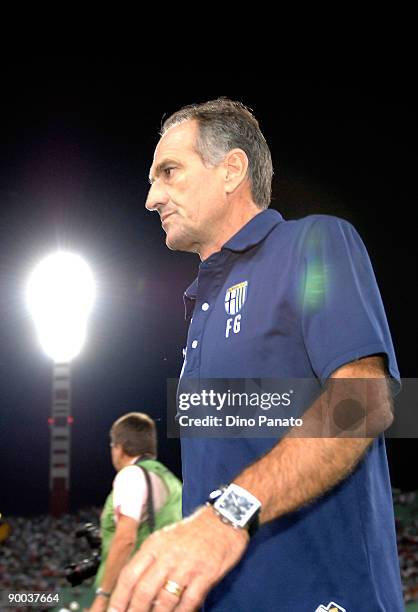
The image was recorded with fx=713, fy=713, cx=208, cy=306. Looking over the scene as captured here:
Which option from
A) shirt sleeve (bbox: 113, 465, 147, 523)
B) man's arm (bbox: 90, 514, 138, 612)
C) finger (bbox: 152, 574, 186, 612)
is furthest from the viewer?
shirt sleeve (bbox: 113, 465, 147, 523)

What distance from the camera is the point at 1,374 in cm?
2733

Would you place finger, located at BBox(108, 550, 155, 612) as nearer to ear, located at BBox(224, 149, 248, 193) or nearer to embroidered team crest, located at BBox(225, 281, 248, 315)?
embroidered team crest, located at BBox(225, 281, 248, 315)

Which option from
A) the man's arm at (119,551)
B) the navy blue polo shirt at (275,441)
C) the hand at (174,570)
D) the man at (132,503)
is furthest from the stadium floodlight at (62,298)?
the hand at (174,570)

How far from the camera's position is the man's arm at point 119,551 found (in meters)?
4.06

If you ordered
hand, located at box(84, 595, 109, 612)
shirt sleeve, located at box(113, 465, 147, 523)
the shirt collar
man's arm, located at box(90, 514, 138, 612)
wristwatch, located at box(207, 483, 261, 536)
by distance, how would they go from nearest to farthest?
wristwatch, located at box(207, 483, 261, 536), the shirt collar, hand, located at box(84, 595, 109, 612), man's arm, located at box(90, 514, 138, 612), shirt sleeve, located at box(113, 465, 147, 523)

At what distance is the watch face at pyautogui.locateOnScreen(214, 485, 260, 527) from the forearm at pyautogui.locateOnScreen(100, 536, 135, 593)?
128 inches

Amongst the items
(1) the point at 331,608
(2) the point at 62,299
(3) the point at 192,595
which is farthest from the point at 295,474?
(2) the point at 62,299

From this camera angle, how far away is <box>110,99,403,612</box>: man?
956 mm

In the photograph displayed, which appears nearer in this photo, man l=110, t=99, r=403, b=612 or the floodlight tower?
man l=110, t=99, r=403, b=612

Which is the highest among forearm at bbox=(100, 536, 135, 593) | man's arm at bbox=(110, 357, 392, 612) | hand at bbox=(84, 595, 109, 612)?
man's arm at bbox=(110, 357, 392, 612)

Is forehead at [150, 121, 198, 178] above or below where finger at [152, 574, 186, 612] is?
above

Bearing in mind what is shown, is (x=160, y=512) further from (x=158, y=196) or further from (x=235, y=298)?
(x=235, y=298)

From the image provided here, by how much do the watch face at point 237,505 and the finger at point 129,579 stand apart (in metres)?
0.14

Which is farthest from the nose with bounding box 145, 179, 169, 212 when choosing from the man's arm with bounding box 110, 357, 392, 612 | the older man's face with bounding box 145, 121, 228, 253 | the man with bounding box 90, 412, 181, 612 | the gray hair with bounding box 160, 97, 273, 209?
the man with bounding box 90, 412, 181, 612
